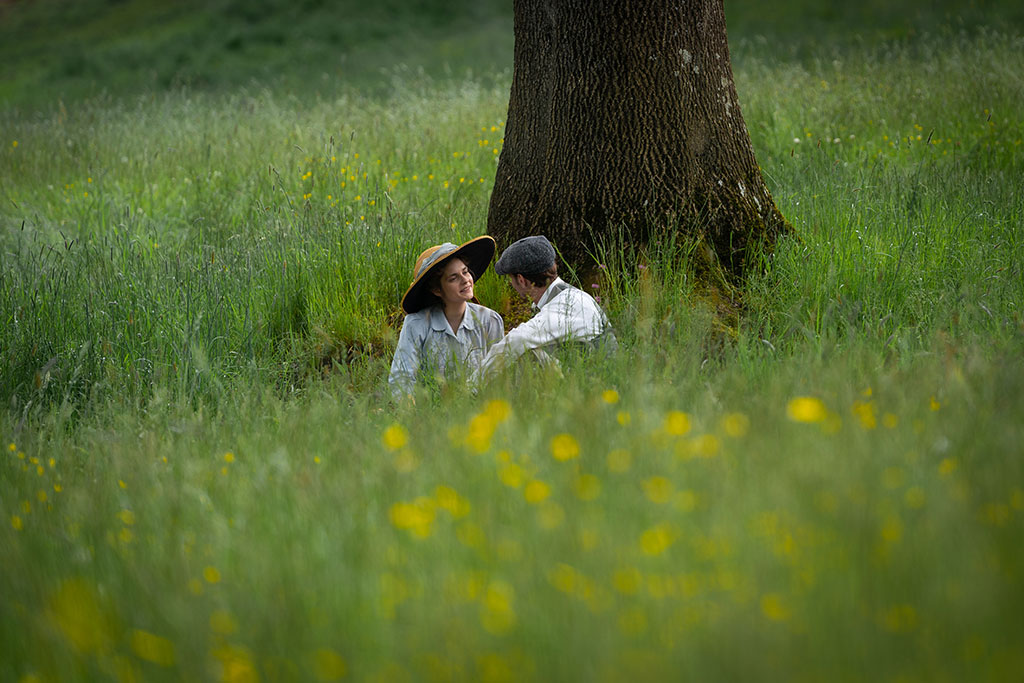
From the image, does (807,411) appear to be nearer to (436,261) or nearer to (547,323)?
(547,323)

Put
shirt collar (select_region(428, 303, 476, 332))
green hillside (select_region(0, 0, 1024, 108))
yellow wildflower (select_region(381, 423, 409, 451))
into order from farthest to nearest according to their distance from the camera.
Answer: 1. green hillside (select_region(0, 0, 1024, 108))
2. shirt collar (select_region(428, 303, 476, 332))
3. yellow wildflower (select_region(381, 423, 409, 451))

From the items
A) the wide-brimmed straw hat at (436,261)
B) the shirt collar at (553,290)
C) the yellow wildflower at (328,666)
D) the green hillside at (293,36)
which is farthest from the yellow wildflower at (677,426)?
the green hillside at (293,36)

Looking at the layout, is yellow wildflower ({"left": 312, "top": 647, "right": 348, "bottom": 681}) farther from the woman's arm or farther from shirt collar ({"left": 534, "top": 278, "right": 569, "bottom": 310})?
shirt collar ({"left": 534, "top": 278, "right": 569, "bottom": 310})

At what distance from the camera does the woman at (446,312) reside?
455 cm

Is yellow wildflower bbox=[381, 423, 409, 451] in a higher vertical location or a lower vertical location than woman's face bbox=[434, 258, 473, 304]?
higher

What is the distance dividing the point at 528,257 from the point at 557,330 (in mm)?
538

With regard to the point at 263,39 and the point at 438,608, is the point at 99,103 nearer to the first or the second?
the point at 263,39

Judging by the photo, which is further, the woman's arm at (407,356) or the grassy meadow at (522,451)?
the woman's arm at (407,356)

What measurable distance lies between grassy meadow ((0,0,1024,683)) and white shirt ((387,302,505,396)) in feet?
0.39

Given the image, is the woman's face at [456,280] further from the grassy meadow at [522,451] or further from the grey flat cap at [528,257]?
the grassy meadow at [522,451]

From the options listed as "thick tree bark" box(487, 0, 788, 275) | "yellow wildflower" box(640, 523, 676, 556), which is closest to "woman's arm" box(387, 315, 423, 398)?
"thick tree bark" box(487, 0, 788, 275)

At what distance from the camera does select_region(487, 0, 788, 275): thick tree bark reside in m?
4.60

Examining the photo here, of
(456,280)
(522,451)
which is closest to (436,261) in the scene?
(456,280)

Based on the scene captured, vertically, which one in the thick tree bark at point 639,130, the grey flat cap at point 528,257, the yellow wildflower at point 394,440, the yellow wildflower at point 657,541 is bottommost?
the yellow wildflower at point 394,440
